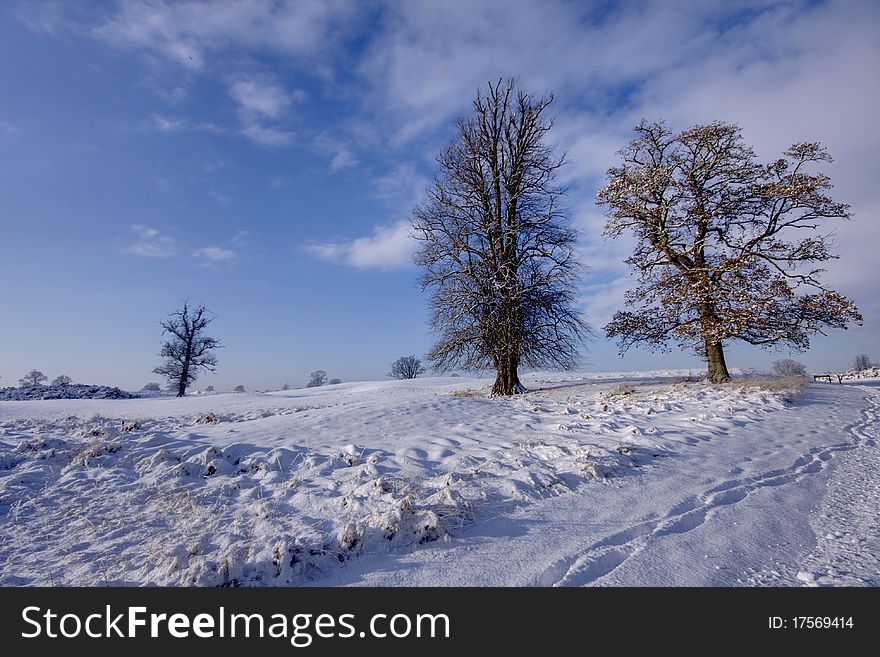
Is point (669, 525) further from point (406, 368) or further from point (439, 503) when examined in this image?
point (406, 368)

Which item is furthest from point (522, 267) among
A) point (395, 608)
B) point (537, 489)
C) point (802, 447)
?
point (395, 608)

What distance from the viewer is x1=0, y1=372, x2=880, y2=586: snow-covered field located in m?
3.14

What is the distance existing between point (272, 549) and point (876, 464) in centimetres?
799

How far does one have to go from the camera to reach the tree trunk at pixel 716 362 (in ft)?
46.0

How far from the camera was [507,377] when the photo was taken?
49.5 feet

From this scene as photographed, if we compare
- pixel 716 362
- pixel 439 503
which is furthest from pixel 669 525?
pixel 716 362

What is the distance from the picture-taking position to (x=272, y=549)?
10.9ft

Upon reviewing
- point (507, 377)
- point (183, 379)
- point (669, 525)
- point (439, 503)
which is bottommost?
point (669, 525)

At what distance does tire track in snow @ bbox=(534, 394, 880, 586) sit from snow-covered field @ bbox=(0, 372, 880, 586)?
20 millimetres

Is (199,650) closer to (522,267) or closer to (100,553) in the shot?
(100,553)

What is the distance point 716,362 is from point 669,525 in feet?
42.0

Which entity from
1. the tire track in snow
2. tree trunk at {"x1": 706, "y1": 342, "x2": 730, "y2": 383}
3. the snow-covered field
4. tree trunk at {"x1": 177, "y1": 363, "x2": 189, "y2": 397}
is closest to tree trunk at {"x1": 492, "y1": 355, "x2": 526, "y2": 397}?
tree trunk at {"x1": 706, "y1": 342, "x2": 730, "y2": 383}

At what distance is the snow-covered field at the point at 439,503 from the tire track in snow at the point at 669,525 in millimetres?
20

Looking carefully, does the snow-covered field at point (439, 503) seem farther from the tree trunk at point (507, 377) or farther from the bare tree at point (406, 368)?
the bare tree at point (406, 368)
